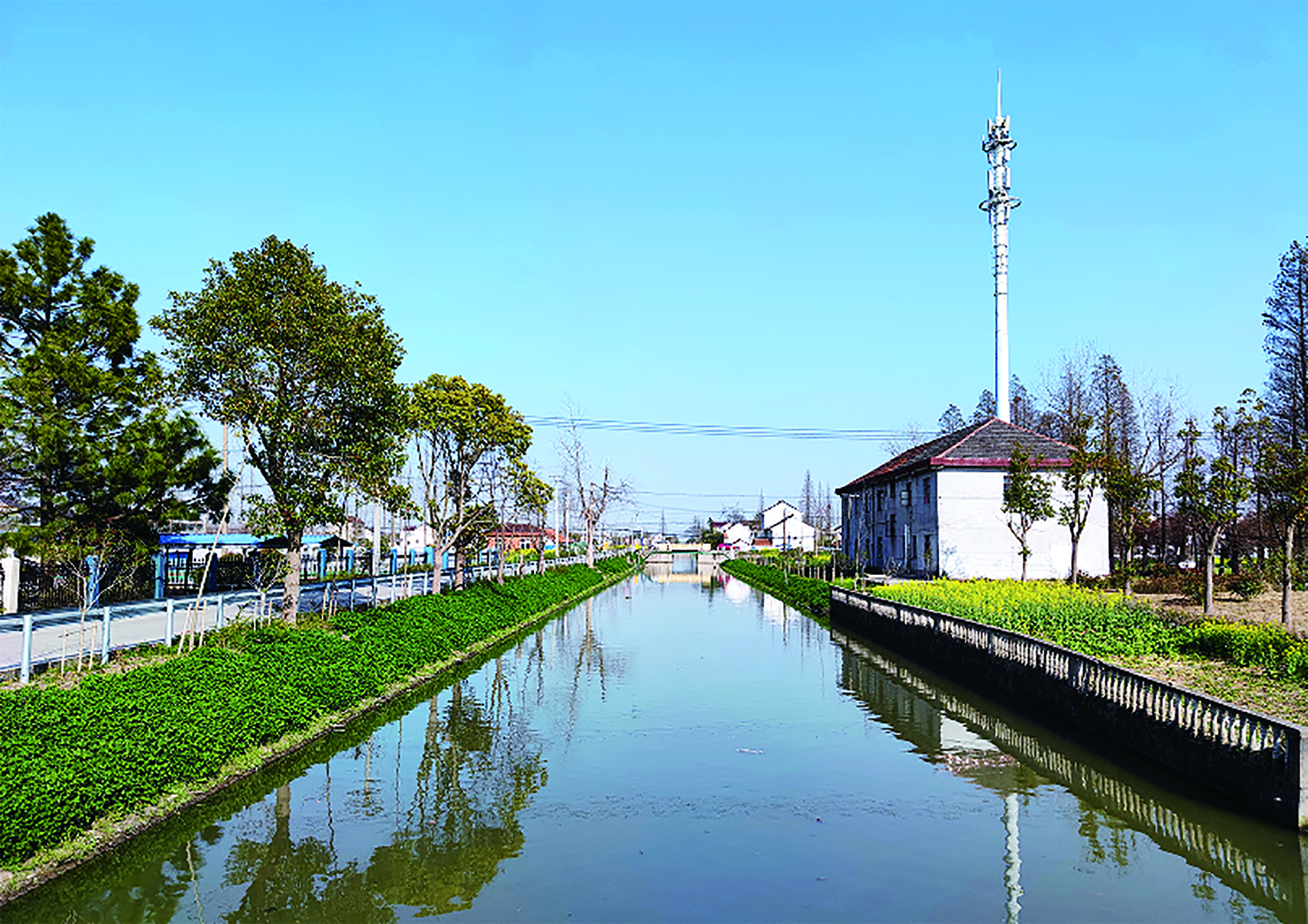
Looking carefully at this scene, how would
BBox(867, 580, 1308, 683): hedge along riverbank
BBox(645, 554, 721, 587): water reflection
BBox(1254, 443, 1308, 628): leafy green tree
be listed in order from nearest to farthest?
1. BBox(867, 580, 1308, 683): hedge along riverbank
2. BBox(1254, 443, 1308, 628): leafy green tree
3. BBox(645, 554, 721, 587): water reflection

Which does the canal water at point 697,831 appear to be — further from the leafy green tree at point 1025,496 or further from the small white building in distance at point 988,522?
the small white building in distance at point 988,522

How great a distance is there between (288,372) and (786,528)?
125 metres

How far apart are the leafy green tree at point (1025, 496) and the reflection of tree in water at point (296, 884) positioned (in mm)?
34327

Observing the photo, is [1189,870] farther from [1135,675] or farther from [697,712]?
[697,712]

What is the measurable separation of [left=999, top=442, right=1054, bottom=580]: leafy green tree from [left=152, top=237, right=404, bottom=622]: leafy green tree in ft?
88.7

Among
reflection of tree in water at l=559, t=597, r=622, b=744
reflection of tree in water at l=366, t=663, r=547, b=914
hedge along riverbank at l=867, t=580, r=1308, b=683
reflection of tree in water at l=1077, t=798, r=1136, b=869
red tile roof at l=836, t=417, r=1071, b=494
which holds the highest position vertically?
red tile roof at l=836, t=417, r=1071, b=494

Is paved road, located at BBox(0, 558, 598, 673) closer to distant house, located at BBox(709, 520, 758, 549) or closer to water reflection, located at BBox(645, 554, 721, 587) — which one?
water reflection, located at BBox(645, 554, 721, 587)

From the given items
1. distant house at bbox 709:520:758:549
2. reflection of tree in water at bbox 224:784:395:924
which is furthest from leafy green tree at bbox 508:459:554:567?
distant house at bbox 709:520:758:549

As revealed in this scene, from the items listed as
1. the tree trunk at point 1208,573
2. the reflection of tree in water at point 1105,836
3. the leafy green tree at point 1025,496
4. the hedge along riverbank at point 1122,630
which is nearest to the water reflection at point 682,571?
the leafy green tree at point 1025,496

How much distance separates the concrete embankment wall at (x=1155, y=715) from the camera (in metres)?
11.4

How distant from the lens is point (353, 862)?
10.3 meters

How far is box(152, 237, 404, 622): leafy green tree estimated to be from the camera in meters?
22.1

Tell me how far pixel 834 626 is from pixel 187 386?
26.3 m

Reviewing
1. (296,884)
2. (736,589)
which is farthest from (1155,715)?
(736,589)
